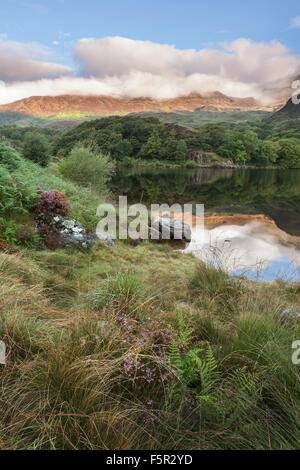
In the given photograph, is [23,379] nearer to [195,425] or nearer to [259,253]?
[195,425]

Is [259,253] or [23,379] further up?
[23,379]

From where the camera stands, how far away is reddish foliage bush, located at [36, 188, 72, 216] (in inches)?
304

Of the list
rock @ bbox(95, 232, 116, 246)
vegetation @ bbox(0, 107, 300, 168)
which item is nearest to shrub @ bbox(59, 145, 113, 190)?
rock @ bbox(95, 232, 116, 246)

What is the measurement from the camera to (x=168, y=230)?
40.7 ft

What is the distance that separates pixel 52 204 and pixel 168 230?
5.96 meters

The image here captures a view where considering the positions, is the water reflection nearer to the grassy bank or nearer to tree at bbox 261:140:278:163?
the grassy bank

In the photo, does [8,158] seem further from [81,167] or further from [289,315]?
[289,315]

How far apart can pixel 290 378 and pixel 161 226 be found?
10.7 meters

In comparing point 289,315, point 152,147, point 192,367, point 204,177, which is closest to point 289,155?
point 152,147

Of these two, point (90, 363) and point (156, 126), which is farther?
point (156, 126)

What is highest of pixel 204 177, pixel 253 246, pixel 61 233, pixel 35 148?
pixel 35 148

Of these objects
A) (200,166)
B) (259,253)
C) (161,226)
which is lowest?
(259,253)

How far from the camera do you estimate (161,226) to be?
1267 centimetres
